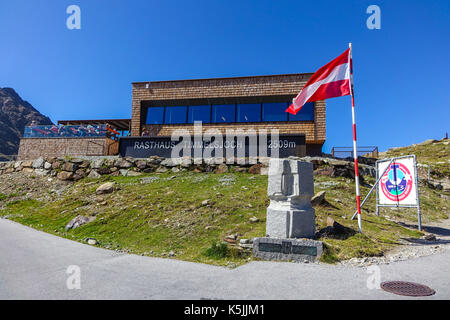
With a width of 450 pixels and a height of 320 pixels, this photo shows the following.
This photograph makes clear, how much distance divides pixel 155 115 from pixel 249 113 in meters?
8.82

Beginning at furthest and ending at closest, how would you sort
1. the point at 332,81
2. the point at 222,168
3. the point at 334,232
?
the point at 222,168 < the point at 332,81 < the point at 334,232

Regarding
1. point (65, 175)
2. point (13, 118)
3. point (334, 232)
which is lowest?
point (334, 232)

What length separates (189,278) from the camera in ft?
15.1

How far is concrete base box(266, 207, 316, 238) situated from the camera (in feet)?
21.8

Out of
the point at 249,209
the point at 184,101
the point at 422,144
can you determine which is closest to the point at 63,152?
the point at 184,101

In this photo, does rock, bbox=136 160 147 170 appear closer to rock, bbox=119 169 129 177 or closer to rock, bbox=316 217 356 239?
rock, bbox=119 169 129 177

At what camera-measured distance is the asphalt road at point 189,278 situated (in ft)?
12.3

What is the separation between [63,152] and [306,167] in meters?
22.0

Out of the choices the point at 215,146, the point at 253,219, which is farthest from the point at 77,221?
the point at 215,146

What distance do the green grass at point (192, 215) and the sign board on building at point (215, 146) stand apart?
3437 millimetres

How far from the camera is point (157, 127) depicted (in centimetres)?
2372

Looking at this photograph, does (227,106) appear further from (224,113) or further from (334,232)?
(334,232)

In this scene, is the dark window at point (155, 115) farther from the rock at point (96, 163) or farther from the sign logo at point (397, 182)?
the sign logo at point (397, 182)
